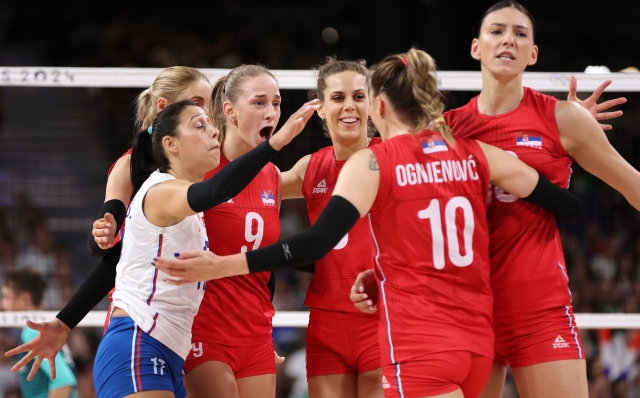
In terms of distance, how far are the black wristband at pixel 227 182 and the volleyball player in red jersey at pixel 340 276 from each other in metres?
0.91

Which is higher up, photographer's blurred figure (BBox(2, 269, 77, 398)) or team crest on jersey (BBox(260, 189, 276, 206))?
team crest on jersey (BBox(260, 189, 276, 206))

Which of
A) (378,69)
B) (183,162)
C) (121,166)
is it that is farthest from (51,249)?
(378,69)

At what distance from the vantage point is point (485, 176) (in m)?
3.34

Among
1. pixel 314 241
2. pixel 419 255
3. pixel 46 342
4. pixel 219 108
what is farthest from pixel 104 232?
pixel 419 255

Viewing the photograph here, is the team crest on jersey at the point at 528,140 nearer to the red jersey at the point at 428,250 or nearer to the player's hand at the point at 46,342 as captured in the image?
the red jersey at the point at 428,250

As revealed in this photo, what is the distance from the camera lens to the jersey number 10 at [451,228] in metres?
3.19

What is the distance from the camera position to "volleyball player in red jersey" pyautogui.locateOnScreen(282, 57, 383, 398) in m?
4.20

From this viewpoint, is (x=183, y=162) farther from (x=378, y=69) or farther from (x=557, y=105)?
(x=557, y=105)

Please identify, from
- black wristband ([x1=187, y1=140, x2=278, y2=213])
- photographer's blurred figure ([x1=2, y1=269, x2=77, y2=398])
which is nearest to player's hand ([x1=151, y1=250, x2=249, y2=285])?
black wristband ([x1=187, y1=140, x2=278, y2=213])

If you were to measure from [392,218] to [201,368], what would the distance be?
1481 millimetres

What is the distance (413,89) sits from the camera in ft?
11.1

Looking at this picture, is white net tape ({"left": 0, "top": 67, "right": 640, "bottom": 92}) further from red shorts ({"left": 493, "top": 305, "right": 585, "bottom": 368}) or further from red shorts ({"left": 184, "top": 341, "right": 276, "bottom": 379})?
red shorts ({"left": 493, "top": 305, "right": 585, "bottom": 368})

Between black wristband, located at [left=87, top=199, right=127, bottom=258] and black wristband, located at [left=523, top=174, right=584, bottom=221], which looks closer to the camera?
black wristband, located at [left=523, top=174, right=584, bottom=221]

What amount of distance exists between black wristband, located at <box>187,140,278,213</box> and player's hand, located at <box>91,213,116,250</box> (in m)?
0.77
